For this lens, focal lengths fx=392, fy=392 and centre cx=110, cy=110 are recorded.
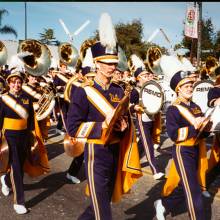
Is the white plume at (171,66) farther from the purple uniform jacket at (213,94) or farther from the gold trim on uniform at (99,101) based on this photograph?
the gold trim on uniform at (99,101)

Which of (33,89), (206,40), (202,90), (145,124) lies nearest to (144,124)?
(145,124)

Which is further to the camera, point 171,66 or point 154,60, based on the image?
point 154,60

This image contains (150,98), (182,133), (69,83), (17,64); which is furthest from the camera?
(69,83)

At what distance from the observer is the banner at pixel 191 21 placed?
18734 millimetres

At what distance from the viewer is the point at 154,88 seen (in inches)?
265

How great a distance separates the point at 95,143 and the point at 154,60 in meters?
6.67

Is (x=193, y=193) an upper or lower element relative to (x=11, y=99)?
lower

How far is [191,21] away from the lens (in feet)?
61.4

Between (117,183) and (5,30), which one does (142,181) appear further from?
(5,30)

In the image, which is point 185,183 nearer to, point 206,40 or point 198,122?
point 198,122

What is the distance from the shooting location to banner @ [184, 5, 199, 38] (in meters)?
18.7

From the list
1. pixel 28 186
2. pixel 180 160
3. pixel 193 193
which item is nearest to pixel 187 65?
pixel 180 160

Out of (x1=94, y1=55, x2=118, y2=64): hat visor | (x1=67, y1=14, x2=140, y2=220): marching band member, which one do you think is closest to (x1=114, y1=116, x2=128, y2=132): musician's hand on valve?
(x1=67, y1=14, x2=140, y2=220): marching band member

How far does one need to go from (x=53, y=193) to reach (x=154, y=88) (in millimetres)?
2442
